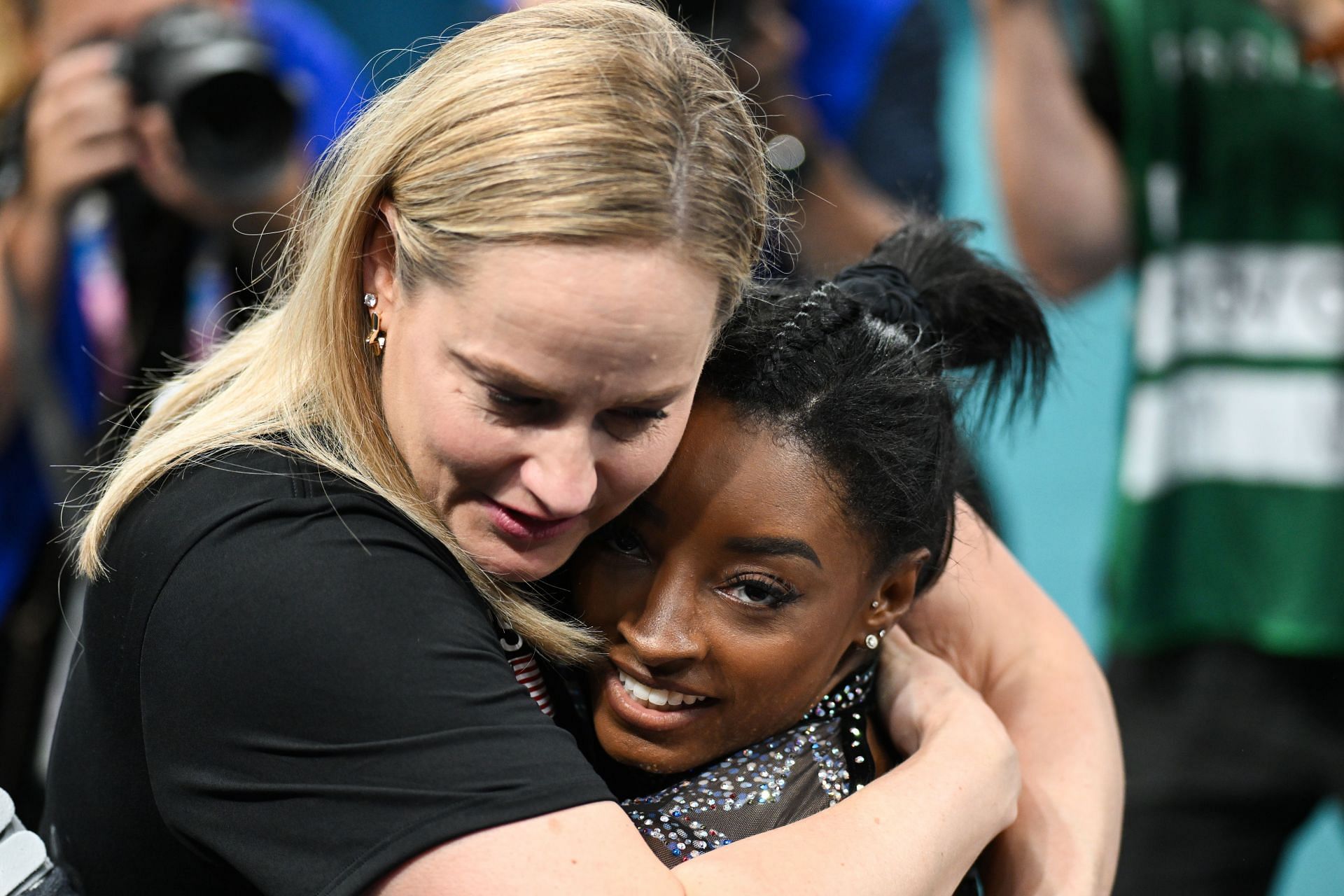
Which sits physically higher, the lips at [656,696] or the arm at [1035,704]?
the lips at [656,696]

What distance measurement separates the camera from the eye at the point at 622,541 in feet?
A: 5.22

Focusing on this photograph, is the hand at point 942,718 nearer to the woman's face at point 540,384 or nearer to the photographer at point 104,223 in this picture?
the woman's face at point 540,384

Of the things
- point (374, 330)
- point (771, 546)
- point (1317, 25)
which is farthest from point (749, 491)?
point (1317, 25)

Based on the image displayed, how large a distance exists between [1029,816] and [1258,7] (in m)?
2.05

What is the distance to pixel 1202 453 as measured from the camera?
336cm

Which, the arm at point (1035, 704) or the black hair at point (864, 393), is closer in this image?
the black hair at point (864, 393)

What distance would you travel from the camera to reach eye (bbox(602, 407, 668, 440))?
1.43 meters

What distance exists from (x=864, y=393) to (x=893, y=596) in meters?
0.24

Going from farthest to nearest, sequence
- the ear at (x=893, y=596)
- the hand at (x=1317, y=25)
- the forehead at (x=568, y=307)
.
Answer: the hand at (x=1317, y=25)
the ear at (x=893, y=596)
the forehead at (x=568, y=307)

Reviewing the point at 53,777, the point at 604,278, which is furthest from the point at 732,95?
the point at 53,777

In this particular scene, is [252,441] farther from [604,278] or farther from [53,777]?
[53,777]

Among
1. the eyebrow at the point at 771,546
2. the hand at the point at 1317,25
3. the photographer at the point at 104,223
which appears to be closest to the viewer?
the eyebrow at the point at 771,546

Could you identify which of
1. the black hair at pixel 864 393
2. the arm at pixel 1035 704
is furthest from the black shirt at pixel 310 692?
the arm at pixel 1035 704

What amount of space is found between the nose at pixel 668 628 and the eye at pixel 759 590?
39mm
